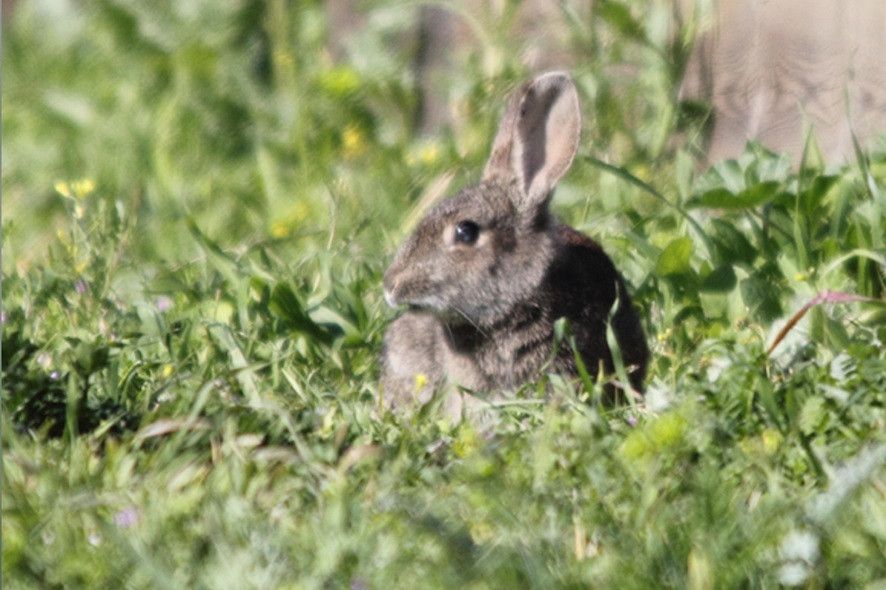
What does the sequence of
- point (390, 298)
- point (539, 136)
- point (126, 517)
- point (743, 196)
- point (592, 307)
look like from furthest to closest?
1. point (539, 136)
2. point (743, 196)
3. point (592, 307)
4. point (390, 298)
5. point (126, 517)

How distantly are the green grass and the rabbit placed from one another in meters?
0.15

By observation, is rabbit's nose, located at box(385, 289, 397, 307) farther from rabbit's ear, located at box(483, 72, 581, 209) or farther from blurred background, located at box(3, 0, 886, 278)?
blurred background, located at box(3, 0, 886, 278)

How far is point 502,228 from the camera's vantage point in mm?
4840

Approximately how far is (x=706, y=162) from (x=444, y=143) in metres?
1.19

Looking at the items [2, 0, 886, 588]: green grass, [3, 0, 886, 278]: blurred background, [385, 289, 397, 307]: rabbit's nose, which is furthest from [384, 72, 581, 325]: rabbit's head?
[3, 0, 886, 278]: blurred background

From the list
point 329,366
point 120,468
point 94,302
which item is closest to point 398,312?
point 329,366

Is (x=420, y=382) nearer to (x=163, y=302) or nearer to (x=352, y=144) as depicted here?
(x=163, y=302)

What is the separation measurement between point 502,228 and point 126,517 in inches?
83.8

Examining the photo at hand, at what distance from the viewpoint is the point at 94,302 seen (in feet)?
15.0

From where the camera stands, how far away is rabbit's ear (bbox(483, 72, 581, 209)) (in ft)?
16.1

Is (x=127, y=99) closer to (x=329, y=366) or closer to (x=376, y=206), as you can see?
(x=376, y=206)

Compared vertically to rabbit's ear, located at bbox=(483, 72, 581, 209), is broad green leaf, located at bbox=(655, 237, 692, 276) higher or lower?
lower

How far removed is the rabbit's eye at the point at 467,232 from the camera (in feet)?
15.8

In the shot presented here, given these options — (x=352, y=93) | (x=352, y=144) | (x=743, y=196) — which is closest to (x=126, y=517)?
(x=743, y=196)
